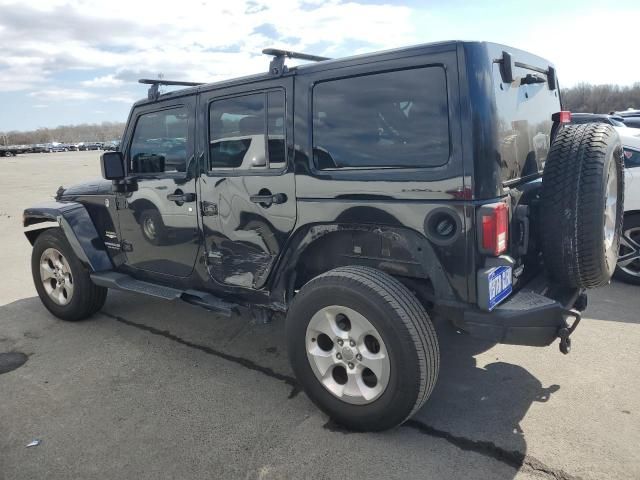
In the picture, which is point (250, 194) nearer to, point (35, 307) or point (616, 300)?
point (35, 307)

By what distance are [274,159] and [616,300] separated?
3.64 meters

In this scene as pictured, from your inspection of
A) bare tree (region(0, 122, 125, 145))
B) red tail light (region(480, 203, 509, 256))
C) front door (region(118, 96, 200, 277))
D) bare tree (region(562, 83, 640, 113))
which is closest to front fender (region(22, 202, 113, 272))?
front door (region(118, 96, 200, 277))

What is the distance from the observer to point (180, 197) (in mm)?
3666

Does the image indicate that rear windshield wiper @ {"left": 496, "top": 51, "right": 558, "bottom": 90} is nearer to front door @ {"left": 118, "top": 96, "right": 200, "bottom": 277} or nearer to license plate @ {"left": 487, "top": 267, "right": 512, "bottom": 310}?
license plate @ {"left": 487, "top": 267, "right": 512, "bottom": 310}

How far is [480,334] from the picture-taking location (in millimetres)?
2545

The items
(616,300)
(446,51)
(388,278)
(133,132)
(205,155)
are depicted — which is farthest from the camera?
(616,300)

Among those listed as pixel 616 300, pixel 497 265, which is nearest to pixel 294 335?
pixel 497 265

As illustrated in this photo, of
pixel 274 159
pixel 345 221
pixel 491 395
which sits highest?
pixel 274 159

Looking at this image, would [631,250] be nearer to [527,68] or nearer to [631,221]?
[631,221]

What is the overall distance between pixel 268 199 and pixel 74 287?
243cm

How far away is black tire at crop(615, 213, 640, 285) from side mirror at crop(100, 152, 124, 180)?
16.0 ft

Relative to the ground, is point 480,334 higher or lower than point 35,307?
higher

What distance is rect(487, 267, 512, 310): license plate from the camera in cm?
244

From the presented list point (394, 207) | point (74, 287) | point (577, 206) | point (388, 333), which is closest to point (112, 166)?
point (74, 287)
